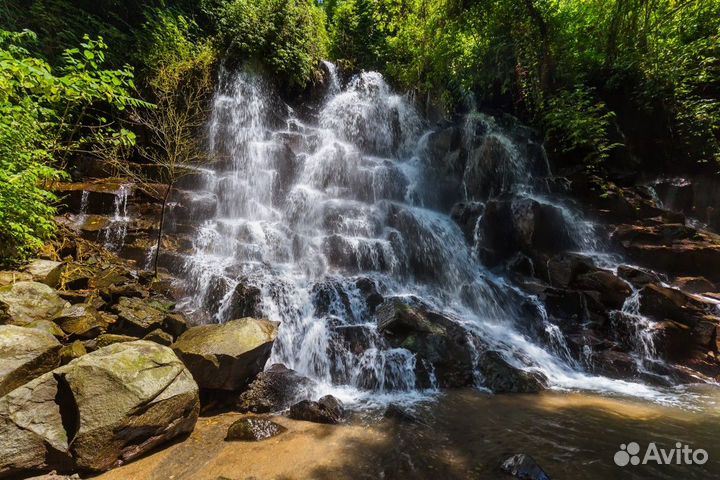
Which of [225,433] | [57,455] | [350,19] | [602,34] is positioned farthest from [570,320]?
[350,19]

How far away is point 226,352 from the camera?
16.5 ft

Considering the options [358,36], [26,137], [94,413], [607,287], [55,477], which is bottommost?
[55,477]

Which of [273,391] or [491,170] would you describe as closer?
[273,391]

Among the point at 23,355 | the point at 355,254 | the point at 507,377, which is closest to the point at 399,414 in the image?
the point at 507,377

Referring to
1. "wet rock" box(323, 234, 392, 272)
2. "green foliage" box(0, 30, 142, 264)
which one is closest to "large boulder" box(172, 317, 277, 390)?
"green foliage" box(0, 30, 142, 264)

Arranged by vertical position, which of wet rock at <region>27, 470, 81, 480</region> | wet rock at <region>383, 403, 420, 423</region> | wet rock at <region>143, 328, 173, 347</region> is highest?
wet rock at <region>143, 328, 173, 347</region>

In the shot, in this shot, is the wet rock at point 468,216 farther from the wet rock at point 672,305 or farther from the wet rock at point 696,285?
the wet rock at point 696,285

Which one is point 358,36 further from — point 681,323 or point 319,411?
point 319,411

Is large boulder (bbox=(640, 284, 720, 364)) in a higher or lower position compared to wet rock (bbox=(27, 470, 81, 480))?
higher

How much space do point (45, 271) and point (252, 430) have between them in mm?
4825

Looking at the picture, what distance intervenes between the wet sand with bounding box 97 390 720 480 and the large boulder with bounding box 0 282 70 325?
9.34ft

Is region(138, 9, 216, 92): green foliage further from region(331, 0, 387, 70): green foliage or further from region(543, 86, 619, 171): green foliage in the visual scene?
region(543, 86, 619, 171): green foliage

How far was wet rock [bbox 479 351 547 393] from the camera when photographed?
5906 mm

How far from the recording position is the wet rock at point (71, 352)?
4285 mm
